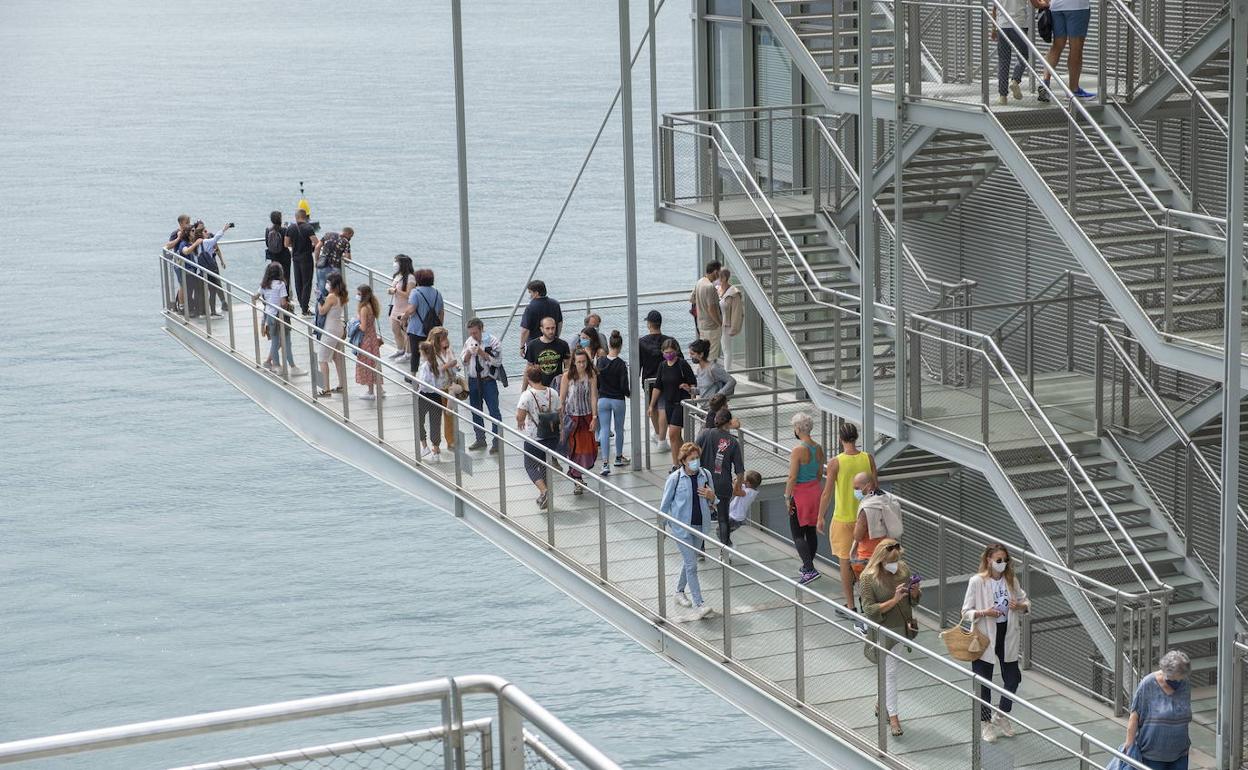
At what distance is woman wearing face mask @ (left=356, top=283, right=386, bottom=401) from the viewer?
22.1 metres

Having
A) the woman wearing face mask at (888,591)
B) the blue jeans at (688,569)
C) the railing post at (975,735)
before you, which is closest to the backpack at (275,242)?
the blue jeans at (688,569)

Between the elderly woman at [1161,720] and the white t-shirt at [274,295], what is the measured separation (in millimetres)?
13766

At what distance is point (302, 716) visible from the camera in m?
5.77

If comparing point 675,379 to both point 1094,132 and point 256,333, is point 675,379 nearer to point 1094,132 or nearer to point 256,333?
point 256,333

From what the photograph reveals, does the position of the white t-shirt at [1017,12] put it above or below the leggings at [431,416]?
above

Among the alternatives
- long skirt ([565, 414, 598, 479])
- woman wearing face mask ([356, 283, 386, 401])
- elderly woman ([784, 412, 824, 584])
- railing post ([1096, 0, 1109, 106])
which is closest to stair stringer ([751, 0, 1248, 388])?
railing post ([1096, 0, 1109, 106])

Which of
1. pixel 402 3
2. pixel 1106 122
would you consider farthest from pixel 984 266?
pixel 402 3

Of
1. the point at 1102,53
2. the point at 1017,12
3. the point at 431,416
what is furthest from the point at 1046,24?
the point at 431,416

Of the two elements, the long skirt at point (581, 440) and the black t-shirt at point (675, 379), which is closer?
the long skirt at point (581, 440)

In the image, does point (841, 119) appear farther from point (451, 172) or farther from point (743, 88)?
point (451, 172)

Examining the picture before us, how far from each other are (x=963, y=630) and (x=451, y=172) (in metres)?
69.2

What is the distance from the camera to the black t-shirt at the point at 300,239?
2606cm

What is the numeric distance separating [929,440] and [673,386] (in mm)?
4524

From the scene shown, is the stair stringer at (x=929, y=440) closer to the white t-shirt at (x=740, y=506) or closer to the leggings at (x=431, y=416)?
the white t-shirt at (x=740, y=506)
